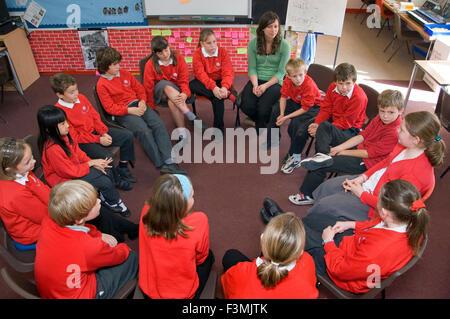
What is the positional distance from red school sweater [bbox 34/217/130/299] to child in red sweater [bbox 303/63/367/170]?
1.81 metres

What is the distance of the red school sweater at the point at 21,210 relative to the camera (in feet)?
6.14

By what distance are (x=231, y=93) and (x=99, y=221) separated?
2.06 meters

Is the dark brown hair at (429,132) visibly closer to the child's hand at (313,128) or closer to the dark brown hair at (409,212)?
the dark brown hair at (409,212)

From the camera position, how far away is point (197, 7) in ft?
15.3

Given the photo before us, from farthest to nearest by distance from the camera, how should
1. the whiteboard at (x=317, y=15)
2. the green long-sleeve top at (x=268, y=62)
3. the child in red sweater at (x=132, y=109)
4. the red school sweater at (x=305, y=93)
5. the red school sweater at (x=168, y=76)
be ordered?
1. the whiteboard at (x=317, y=15)
2. the green long-sleeve top at (x=268, y=62)
3. the red school sweater at (x=168, y=76)
4. the red school sweater at (x=305, y=93)
5. the child in red sweater at (x=132, y=109)

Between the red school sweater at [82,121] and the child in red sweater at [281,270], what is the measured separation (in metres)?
1.90

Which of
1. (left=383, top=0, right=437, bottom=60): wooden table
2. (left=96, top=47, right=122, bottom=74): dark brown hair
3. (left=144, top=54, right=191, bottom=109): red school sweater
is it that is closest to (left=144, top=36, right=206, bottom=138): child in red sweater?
(left=144, top=54, right=191, bottom=109): red school sweater

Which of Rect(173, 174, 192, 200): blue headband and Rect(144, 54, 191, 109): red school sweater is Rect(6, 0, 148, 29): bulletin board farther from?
Rect(173, 174, 192, 200): blue headband

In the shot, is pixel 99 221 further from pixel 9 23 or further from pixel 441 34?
pixel 441 34

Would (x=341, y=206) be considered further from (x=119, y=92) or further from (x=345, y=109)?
(x=119, y=92)

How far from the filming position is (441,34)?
14.9 feet

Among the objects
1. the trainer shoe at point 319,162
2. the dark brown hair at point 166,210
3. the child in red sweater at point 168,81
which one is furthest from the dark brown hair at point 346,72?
the dark brown hair at point 166,210

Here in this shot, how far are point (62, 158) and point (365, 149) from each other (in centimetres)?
228

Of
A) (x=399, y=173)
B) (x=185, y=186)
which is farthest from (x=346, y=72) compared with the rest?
(x=185, y=186)
